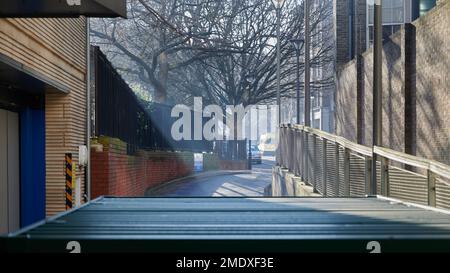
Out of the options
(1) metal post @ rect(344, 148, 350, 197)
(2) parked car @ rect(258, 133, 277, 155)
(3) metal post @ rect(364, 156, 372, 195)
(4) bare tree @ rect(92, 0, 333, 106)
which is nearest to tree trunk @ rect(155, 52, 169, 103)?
(4) bare tree @ rect(92, 0, 333, 106)

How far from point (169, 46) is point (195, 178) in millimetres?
6781

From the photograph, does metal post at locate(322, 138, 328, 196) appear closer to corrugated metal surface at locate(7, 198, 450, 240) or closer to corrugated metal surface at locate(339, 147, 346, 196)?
corrugated metal surface at locate(339, 147, 346, 196)

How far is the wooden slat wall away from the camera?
33.8ft

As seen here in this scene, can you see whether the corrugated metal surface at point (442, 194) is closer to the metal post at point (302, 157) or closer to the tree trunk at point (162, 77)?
the metal post at point (302, 157)

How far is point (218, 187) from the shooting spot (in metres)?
31.8

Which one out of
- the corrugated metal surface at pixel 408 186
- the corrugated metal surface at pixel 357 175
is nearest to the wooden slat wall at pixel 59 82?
the corrugated metal surface at pixel 357 175

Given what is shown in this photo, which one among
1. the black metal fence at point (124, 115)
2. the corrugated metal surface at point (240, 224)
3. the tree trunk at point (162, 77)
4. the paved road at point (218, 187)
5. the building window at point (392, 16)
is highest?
the building window at point (392, 16)

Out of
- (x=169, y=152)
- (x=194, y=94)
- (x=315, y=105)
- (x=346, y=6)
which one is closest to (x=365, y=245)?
(x=169, y=152)

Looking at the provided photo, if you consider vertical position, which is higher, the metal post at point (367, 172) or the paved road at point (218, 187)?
the metal post at point (367, 172)

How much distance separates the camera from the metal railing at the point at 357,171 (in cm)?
775

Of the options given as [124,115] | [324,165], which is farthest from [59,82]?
[124,115]

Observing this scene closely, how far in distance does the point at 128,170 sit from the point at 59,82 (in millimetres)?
7267

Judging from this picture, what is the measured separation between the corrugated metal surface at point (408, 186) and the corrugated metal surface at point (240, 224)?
294 centimetres

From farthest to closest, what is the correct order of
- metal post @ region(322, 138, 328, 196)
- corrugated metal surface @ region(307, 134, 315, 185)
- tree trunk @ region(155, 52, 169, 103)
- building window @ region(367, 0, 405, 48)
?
building window @ region(367, 0, 405, 48), tree trunk @ region(155, 52, 169, 103), corrugated metal surface @ region(307, 134, 315, 185), metal post @ region(322, 138, 328, 196)
